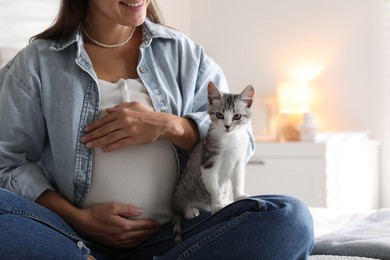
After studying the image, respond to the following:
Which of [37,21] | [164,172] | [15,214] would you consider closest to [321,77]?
[37,21]

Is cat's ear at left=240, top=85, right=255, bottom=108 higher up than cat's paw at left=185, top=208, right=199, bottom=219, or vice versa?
cat's ear at left=240, top=85, right=255, bottom=108

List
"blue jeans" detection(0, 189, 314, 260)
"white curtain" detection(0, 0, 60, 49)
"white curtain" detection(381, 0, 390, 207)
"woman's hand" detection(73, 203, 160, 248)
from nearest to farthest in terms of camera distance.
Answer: "blue jeans" detection(0, 189, 314, 260) → "woman's hand" detection(73, 203, 160, 248) → "white curtain" detection(0, 0, 60, 49) → "white curtain" detection(381, 0, 390, 207)

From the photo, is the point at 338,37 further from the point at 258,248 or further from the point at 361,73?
the point at 258,248

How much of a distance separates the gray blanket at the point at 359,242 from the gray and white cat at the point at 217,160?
0.25m

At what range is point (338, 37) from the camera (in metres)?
4.18

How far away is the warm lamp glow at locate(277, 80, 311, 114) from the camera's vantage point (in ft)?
13.3

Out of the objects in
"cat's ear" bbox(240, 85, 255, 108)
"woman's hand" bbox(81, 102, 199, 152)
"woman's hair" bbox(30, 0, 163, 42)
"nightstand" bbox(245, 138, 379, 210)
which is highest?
"woman's hair" bbox(30, 0, 163, 42)

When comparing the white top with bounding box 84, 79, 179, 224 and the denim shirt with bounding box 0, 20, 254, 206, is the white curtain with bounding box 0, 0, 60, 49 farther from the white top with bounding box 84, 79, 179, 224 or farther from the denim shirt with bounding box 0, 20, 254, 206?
the white top with bounding box 84, 79, 179, 224

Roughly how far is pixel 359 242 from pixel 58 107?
0.81m

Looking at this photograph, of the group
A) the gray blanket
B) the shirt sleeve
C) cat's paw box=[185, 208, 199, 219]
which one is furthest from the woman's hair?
the gray blanket

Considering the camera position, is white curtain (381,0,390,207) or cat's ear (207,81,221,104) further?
white curtain (381,0,390,207)

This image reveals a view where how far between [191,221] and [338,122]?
290 centimetres

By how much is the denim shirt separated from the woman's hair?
3 centimetres

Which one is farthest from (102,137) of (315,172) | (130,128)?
(315,172)
